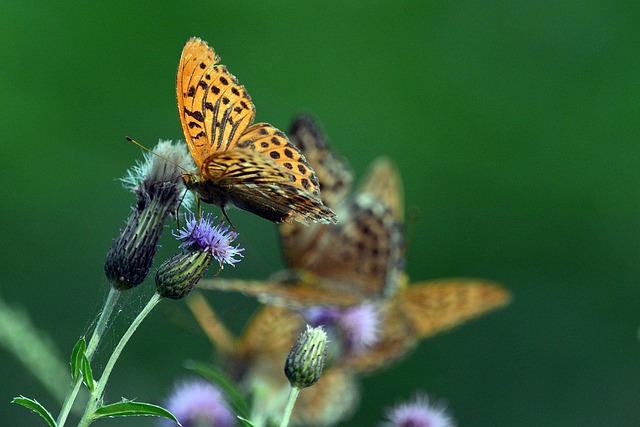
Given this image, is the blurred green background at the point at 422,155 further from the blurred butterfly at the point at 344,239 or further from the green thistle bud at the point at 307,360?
the green thistle bud at the point at 307,360

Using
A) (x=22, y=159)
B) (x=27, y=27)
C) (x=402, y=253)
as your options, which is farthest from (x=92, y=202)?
(x=402, y=253)

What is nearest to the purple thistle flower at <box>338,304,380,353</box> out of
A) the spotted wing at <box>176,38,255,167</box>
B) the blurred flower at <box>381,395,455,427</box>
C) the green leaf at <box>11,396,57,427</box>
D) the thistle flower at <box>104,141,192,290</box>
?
the blurred flower at <box>381,395,455,427</box>

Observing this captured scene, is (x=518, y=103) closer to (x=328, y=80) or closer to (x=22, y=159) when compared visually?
(x=328, y=80)

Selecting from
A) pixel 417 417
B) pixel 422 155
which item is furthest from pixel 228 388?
pixel 422 155

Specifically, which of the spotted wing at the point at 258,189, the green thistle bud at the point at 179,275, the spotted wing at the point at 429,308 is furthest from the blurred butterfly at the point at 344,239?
the green thistle bud at the point at 179,275

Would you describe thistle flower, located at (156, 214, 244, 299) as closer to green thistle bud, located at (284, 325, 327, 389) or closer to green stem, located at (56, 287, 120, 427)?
green stem, located at (56, 287, 120, 427)

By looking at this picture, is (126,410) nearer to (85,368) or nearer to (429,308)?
(85,368)
